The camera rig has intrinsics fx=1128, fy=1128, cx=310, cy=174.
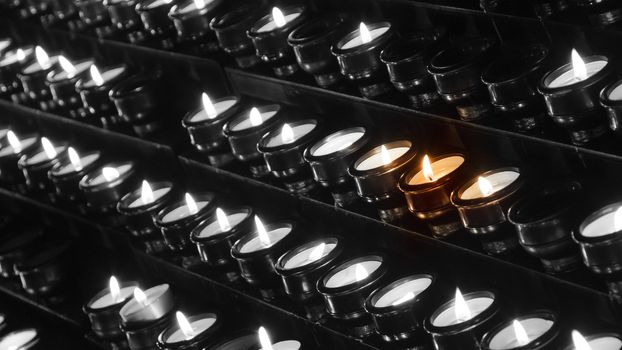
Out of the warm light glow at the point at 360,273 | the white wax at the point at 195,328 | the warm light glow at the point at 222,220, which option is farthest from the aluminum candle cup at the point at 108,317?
the warm light glow at the point at 360,273

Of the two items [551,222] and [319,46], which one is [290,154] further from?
[551,222]

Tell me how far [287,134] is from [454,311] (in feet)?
1.81

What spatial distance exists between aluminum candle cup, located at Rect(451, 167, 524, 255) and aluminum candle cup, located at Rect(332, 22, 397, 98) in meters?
0.31

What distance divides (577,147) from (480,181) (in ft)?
0.52

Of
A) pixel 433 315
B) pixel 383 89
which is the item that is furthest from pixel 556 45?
pixel 433 315

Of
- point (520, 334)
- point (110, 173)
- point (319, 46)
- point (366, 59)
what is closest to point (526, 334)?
point (520, 334)

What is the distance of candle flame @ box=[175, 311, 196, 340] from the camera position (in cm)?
217

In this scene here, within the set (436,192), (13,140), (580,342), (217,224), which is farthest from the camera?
(13,140)

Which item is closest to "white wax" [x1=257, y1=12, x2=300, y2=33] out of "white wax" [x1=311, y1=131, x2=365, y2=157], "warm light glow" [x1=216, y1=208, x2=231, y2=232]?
"white wax" [x1=311, y1=131, x2=365, y2=157]

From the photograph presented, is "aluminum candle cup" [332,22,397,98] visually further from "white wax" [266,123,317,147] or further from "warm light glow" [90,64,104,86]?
"warm light glow" [90,64,104,86]

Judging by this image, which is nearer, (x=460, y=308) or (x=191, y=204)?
(x=460, y=308)

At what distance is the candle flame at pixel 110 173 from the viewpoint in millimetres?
2554

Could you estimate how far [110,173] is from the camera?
8.45 feet

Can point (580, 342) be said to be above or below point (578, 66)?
below
